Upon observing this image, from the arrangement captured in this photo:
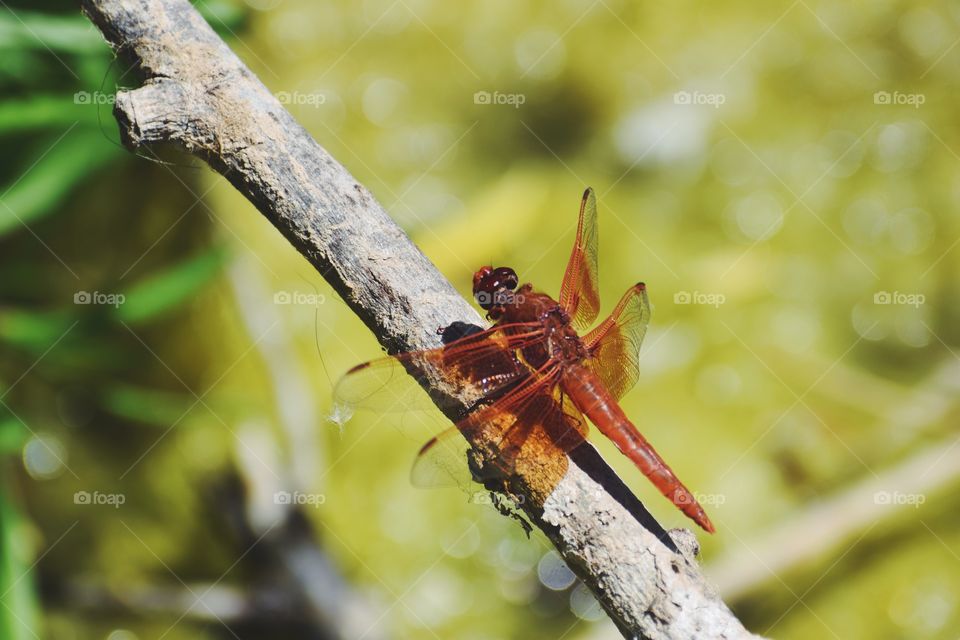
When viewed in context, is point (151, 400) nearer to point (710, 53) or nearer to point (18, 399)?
point (18, 399)
